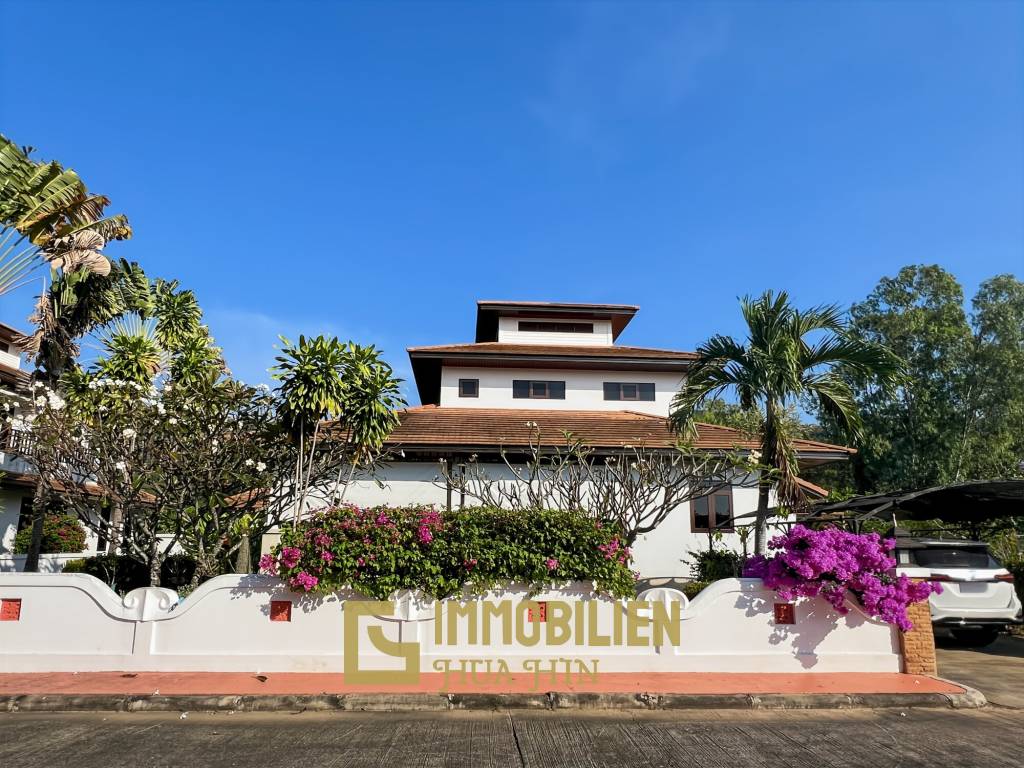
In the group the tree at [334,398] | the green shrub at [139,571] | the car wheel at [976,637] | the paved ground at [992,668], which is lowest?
the paved ground at [992,668]

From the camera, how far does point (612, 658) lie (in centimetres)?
781

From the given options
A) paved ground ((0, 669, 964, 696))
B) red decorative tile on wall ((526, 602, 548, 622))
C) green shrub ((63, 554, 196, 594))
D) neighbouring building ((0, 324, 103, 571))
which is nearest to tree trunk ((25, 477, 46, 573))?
green shrub ((63, 554, 196, 594))

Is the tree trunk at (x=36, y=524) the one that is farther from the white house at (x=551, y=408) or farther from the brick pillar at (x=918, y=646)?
the brick pillar at (x=918, y=646)

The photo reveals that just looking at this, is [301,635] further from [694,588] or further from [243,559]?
[694,588]

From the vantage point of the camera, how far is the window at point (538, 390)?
20.7 metres

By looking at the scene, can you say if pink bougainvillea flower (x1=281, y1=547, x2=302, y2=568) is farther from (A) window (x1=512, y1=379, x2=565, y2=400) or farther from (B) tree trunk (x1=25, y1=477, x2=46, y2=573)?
(A) window (x1=512, y1=379, x2=565, y2=400)

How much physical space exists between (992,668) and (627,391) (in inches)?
510

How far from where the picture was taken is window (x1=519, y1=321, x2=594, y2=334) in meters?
23.6

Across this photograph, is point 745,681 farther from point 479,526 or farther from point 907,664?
point 479,526

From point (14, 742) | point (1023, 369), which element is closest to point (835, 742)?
point (14, 742)

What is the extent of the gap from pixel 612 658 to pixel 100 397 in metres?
9.71

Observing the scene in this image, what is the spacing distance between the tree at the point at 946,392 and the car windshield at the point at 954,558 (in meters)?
21.3

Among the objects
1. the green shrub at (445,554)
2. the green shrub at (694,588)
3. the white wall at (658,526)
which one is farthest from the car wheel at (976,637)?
the green shrub at (445,554)

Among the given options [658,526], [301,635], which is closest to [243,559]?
[301,635]
